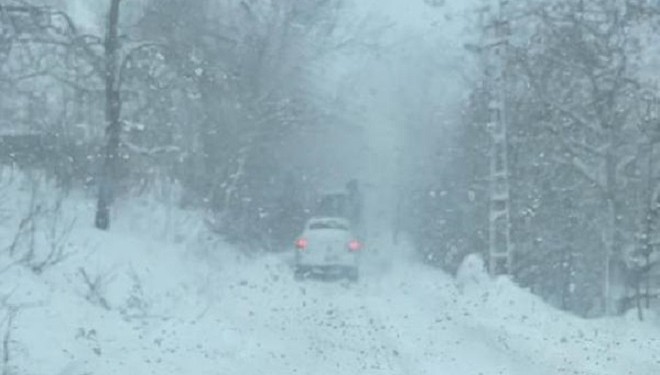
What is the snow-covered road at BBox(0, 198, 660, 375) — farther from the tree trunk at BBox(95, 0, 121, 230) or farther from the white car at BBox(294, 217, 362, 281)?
the tree trunk at BBox(95, 0, 121, 230)

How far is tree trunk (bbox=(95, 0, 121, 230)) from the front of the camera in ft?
85.5

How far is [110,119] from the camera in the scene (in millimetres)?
26609

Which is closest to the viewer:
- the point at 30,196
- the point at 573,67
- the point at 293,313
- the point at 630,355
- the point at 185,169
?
the point at 630,355

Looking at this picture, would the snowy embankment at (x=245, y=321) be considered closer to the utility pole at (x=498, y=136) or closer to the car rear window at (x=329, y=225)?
the utility pole at (x=498, y=136)

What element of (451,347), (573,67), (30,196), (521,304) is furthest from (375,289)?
(451,347)

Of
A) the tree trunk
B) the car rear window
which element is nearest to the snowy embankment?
the tree trunk

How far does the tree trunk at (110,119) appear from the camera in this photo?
26.1 meters

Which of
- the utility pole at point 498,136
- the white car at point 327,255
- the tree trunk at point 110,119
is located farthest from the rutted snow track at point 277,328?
the utility pole at point 498,136

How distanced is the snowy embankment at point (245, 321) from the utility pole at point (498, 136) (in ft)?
3.27

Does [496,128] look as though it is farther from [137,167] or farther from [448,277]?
[137,167]

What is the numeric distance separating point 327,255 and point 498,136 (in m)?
4.97

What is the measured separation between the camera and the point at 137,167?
32062 mm

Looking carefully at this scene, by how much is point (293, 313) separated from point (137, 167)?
1103 cm

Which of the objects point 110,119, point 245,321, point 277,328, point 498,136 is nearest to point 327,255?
point 498,136
